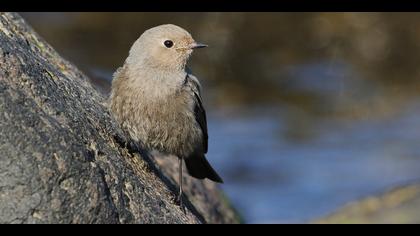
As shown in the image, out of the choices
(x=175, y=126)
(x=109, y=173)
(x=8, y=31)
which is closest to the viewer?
(x=109, y=173)

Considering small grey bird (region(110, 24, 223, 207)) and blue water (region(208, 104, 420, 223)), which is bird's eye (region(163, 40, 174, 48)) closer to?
small grey bird (region(110, 24, 223, 207))

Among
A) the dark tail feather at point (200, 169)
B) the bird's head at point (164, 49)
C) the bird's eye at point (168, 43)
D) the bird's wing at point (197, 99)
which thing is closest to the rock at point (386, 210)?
the dark tail feather at point (200, 169)

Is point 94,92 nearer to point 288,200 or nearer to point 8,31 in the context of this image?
point 8,31

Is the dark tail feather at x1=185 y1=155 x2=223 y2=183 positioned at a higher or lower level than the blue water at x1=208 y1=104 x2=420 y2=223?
lower

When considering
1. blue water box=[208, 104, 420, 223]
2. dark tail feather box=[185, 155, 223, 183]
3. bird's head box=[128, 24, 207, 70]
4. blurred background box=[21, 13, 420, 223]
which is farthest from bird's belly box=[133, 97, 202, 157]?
blurred background box=[21, 13, 420, 223]

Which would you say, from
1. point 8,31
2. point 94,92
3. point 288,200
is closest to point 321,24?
point 288,200

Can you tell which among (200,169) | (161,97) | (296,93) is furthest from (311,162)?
(161,97)

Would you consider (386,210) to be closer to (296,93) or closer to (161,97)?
(161,97)
